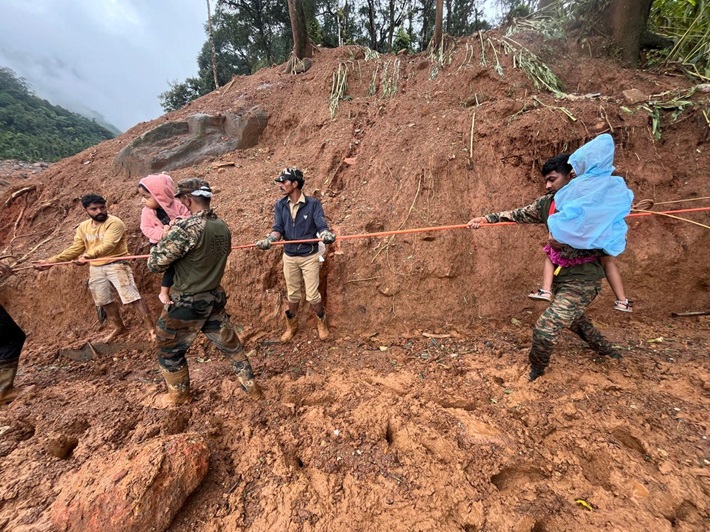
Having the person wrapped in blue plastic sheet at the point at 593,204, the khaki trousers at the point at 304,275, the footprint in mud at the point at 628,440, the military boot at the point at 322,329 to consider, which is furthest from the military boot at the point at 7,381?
the footprint in mud at the point at 628,440

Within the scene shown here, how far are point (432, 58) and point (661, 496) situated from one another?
698 centimetres

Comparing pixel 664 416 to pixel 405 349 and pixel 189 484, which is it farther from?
pixel 189 484

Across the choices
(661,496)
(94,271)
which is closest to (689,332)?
(661,496)

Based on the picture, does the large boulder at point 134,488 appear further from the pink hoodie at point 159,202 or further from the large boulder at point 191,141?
the large boulder at point 191,141

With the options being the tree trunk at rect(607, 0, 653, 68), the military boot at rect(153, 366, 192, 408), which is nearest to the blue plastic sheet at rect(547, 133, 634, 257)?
the military boot at rect(153, 366, 192, 408)

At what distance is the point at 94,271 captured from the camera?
386cm

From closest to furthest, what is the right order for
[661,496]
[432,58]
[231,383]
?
1. [661,496]
2. [231,383]
3. [432,58]

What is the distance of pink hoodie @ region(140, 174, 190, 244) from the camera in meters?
3.11

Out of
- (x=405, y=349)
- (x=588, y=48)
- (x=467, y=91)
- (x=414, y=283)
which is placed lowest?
(x=405, y=349)

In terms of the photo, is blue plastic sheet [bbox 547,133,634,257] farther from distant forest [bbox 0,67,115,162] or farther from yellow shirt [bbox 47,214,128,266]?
distant forest [bbox 0,67,115,162]

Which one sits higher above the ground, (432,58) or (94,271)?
(432,58)

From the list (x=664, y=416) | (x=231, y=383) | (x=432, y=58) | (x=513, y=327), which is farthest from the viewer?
(x=432, y=58)

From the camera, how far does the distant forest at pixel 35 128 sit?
47.5 ft

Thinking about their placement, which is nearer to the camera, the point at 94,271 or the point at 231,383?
the point at 231,383
